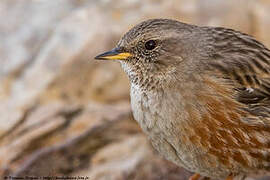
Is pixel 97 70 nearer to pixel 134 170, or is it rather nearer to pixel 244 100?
pixel 134 170

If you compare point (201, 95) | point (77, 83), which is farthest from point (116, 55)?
point (77, 83)

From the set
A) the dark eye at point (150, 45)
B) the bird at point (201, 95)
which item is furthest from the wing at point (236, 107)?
the dark eye at point (150, 45)

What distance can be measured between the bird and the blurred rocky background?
63.1 inches

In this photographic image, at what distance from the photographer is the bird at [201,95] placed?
4645 millimetres

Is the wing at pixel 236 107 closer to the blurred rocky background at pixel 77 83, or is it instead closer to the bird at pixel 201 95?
the bird at pixel 201 95

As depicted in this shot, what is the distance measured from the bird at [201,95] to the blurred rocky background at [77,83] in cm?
160

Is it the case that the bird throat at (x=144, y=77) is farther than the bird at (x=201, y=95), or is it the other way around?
the bird throat at (x=144, y=77)

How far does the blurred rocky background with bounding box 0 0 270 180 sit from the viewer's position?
6613mm

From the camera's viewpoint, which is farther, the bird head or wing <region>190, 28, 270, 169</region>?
the bird head

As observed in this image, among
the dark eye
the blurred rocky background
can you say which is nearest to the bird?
the dark eye

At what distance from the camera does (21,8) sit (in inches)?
297

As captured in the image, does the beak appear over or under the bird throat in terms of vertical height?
over

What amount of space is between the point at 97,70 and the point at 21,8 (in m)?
1.32

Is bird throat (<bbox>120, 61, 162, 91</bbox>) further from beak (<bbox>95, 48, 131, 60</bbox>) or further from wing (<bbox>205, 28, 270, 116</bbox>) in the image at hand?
wing (<bbox>205, 28, 270, 116</bbox>)
